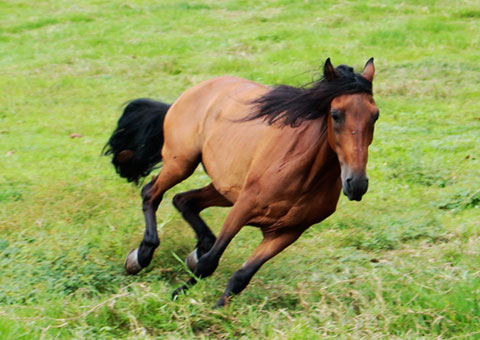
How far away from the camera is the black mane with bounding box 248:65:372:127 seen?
422 cm

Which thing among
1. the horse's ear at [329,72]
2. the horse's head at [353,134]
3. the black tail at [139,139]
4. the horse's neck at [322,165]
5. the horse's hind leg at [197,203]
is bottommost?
the horse's hind leg at [197,203]

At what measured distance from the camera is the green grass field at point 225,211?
427 centimetres

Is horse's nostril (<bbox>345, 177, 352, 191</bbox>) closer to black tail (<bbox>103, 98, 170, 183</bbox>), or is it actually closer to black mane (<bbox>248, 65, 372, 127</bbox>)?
black mane (<bbox>248, 65, 372, 127</bbox>)

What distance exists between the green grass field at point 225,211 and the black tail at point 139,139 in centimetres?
37

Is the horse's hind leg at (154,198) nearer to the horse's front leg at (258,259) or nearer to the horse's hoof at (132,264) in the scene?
the horse's hoof at (132,264)

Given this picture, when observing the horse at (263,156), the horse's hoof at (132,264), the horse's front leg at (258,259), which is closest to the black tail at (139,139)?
the horse at (263,156)

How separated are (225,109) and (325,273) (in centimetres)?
154

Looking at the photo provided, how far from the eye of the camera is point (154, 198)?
603 centimetres

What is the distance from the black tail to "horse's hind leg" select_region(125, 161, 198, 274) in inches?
→ 18.4

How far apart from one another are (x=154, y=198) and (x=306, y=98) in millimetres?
2044

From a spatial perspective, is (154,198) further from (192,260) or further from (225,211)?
(225,211)

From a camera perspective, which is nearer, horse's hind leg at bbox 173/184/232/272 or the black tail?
horse's hind leg at bbox 173/184/232/272

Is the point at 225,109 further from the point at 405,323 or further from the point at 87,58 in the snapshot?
the point at 87,58

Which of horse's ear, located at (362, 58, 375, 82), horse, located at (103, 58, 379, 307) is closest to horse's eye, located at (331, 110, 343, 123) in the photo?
horse, located at (103, 58, 379, 307)
